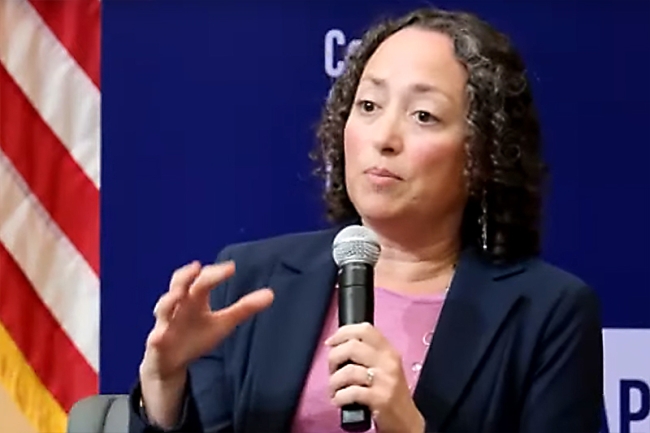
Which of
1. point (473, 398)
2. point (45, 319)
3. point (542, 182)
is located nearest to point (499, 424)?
point (473, 398)

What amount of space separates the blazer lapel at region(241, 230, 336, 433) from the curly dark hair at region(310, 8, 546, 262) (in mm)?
107

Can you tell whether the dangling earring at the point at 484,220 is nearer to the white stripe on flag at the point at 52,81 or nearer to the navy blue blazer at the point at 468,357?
the navy blue blazer at the point at 468,357

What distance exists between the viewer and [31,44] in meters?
1.88

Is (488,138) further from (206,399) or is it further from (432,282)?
(206,399)

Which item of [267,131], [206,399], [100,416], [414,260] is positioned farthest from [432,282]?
[267,131]

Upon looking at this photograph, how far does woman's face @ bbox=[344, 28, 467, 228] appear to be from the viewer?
1.29m

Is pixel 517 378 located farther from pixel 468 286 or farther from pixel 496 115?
pixel 496 115

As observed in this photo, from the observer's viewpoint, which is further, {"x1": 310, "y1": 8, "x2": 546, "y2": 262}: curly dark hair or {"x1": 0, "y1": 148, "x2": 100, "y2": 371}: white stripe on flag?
{"x1": 0, "y1": 148, "x2": 100, "y2": 371}: white stripe on flag

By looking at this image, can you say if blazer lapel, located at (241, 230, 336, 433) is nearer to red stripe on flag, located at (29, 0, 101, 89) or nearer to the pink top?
the pink top

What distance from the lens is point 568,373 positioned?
1296mm

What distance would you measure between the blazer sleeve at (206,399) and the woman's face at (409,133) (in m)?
0.23

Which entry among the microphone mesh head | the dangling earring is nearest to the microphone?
the microphone mesh head

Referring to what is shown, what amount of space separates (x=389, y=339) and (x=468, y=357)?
0.09 metres

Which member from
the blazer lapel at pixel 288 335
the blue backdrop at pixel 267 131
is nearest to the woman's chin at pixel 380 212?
the blazer lapel at pixel 288 335
